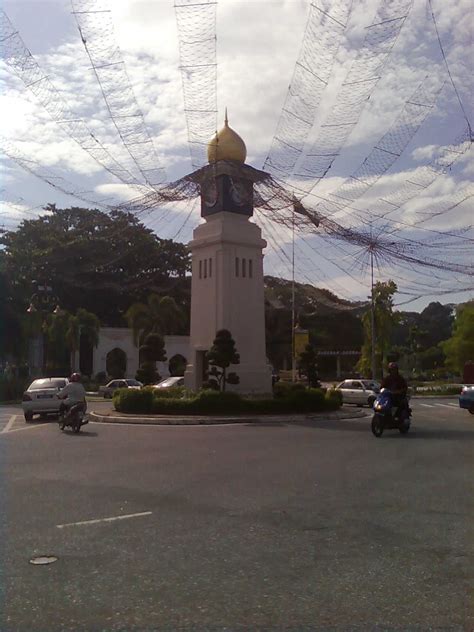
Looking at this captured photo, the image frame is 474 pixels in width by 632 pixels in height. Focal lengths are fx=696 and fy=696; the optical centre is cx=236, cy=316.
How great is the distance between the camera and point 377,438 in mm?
16047

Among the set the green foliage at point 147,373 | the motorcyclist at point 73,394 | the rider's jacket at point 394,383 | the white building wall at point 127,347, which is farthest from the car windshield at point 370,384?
the white building wall at point 127,347

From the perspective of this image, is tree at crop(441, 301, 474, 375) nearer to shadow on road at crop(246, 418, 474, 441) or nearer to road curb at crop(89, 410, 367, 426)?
road curb at crop(89, 410, 367, 426)

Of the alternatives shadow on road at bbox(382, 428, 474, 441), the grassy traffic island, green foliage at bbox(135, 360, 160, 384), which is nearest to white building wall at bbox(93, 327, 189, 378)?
green foliage at bbox(135, 360, 160, 384)

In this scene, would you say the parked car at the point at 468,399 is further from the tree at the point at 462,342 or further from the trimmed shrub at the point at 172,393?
the tree at the point at 462,342

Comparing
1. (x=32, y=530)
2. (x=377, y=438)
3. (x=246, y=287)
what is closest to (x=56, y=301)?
(x=246, y=287)

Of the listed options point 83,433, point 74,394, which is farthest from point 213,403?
point 74,394

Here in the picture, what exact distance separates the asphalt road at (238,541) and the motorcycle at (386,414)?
122 inches

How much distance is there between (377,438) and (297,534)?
9.54 metres

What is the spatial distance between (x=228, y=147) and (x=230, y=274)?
5.22m

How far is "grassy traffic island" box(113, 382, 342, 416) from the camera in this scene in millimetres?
23516

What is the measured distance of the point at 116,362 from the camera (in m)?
55.5

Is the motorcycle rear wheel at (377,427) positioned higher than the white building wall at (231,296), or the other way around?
the white building wall at (231,296)

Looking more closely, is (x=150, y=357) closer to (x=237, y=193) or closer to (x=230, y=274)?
(x=230, y=274)

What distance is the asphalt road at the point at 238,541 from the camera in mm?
4816
